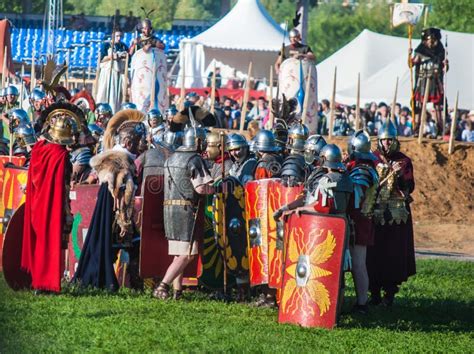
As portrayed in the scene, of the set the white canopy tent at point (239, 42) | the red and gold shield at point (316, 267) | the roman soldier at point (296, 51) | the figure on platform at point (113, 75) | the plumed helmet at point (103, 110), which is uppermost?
the white canopy tent at point (239, 42)


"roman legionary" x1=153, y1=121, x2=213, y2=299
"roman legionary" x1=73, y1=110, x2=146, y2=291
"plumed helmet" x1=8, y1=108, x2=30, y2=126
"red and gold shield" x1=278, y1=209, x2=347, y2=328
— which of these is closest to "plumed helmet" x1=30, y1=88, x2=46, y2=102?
"plumed helmet" x1=8, y1=108, x2=30, y2=126

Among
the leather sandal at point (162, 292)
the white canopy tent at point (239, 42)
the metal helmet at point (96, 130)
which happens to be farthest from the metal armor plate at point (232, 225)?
the white canopy tent at point (239, 42)

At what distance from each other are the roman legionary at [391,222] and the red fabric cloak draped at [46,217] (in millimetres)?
2951

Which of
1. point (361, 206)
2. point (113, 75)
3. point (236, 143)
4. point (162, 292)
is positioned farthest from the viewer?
point (113, 75)

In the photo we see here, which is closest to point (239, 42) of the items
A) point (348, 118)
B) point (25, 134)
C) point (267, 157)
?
point (348, 118)

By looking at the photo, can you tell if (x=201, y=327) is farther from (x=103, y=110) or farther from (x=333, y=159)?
(x=103, y=110)

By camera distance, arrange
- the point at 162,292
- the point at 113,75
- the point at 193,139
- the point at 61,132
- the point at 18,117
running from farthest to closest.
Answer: the point at 113,75, the point at 18,117, the point at 162,292, the point at 193,139, the point at 61,132

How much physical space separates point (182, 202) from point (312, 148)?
51.4 inches

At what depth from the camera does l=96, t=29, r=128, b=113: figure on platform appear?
23219 millimetres

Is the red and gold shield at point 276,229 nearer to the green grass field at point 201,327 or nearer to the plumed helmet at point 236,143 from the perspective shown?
the green grass field at point 201,327

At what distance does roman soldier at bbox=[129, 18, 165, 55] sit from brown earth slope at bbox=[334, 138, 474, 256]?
136 inches

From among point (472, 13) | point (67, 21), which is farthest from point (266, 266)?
point (472, 13)

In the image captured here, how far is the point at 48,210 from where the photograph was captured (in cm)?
1318

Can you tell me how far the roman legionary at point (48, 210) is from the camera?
13.1 m
